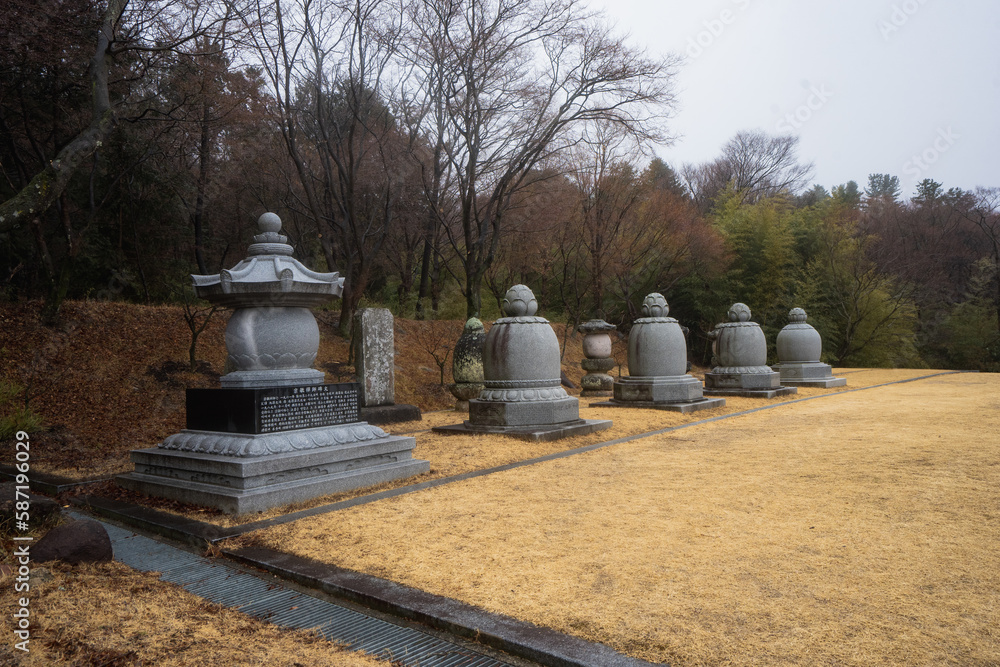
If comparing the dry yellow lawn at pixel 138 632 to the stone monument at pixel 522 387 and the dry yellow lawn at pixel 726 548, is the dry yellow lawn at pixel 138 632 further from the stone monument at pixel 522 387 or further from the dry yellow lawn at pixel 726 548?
the stone monument at pixel 522 387

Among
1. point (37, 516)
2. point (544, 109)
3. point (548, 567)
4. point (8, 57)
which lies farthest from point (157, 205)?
point (548, 567)

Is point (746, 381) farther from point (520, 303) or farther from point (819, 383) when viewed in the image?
point (520, 303)

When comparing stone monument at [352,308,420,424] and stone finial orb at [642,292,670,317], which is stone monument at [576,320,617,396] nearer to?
A: stone finial orb at [642,292,670,317]

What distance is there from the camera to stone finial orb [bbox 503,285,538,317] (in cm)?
845

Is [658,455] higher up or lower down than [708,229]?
lower down

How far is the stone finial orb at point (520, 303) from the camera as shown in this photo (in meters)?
8.45

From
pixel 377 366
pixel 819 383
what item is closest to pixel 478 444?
pixel 377 366

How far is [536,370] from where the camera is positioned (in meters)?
8.15

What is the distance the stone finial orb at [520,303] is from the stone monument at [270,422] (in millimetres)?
3185

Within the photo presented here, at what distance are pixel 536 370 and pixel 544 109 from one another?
7059mm

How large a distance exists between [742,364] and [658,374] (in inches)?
128

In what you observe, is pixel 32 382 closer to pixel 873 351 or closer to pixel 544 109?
pixel 544 109

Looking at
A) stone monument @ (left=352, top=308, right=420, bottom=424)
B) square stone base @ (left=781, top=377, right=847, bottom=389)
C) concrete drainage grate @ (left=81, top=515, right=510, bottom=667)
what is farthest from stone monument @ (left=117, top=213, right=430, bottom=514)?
square stone base @ (left=781, top=377, right=847, bottom=389)

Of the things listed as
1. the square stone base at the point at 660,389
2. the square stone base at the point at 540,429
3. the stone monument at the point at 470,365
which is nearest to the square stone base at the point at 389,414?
the stone monument at the point at 470,365
